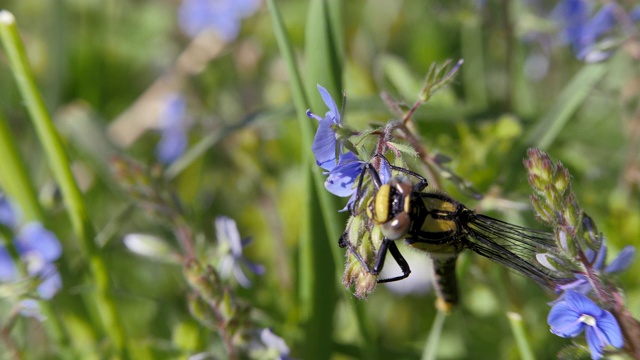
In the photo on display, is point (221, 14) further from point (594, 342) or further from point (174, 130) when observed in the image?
point (594, 342)

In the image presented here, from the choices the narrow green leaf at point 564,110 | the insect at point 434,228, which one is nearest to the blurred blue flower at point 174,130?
the narrow green leaf at point 564,110

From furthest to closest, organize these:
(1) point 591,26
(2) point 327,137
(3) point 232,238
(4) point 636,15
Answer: (1) point 591,26 → (4) point 636,15 → (3) point 232,238 → (2) point 327,137

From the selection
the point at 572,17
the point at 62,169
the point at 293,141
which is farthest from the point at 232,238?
the point at 572,17

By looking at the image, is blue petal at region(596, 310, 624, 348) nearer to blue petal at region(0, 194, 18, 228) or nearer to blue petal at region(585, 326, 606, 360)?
blue petal at region(585, 326, 606, 360)

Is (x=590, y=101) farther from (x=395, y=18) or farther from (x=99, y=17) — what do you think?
(x=99, y=17)

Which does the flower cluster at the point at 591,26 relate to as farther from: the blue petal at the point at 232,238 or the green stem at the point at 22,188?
the green stem at the point at 22,188
